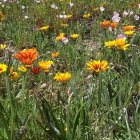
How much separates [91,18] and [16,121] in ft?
Result: 10.4

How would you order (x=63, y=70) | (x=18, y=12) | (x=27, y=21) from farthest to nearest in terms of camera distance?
(x=18, y=12) < (x=27, y=21) < (x=63, y=70)

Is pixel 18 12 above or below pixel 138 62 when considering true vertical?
above

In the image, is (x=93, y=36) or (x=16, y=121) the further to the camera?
(x=93, y=36)

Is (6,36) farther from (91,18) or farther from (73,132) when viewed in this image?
(73,132)

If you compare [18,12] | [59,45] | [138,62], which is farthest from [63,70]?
[18,12]

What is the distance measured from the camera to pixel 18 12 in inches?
169

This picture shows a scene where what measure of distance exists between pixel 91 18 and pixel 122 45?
7.48 feet

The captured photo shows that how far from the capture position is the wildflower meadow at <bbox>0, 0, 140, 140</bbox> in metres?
1.23

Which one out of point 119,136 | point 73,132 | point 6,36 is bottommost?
point 119,136

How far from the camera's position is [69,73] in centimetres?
187

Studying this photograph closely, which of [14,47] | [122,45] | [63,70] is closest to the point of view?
[122,45]

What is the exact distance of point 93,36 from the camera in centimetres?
342

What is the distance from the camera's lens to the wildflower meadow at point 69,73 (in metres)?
1.23

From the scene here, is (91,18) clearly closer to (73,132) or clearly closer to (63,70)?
(63,70)
